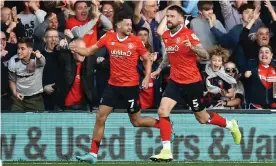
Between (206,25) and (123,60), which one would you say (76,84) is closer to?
(123,60)

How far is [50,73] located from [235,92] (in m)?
3.23

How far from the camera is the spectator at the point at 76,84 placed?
12.8 meters

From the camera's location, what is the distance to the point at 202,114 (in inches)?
443

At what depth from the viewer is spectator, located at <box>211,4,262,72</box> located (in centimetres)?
1327

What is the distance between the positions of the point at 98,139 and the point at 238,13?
4.24 meters

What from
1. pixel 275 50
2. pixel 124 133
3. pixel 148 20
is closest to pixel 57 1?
pixel 148 20

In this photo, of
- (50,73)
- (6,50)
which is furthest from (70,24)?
(6,50)

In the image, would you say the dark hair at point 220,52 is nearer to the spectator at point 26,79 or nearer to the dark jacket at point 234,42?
the dark jacket at point 234,42

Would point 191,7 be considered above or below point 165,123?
above

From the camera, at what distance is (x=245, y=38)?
527 inches

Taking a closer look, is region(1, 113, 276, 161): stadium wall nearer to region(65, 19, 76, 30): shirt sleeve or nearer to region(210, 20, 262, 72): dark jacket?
region(210, 20, 262, 72): dark jacket

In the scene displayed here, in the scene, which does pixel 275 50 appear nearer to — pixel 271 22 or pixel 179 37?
pixel 271 22

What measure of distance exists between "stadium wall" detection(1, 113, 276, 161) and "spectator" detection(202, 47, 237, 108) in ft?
2.48

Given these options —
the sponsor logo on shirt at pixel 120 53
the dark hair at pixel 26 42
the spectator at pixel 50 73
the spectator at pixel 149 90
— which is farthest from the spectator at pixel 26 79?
the sponsor logo on shirt at pixel 120 53
